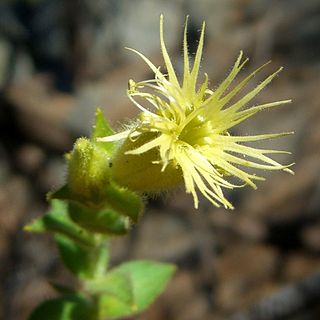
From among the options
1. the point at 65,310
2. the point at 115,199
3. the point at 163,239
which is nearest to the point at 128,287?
the point at 65,310

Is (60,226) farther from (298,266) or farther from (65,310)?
(298,266)

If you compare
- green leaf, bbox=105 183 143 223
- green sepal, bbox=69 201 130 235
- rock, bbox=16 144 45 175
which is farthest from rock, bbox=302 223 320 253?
green leaf, bbox=105 183 143 223

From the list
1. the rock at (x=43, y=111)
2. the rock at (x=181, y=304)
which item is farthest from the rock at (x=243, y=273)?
the rock at (x=43, y=111)

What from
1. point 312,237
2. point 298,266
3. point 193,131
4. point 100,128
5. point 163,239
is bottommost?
point 298,266

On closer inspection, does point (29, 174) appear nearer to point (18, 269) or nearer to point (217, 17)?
point (18, 269)

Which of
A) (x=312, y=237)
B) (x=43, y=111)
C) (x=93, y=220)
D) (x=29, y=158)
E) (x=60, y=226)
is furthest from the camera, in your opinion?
(x=43, y=111)

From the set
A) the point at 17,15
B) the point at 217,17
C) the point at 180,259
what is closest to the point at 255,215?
the point at 180,259
